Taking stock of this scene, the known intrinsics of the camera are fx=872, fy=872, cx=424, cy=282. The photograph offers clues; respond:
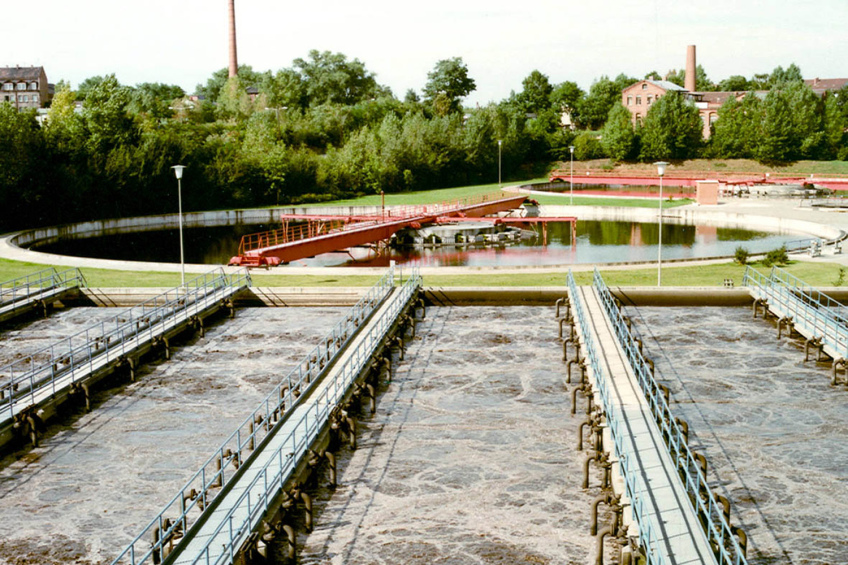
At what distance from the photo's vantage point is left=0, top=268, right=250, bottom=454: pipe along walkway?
21.7 m

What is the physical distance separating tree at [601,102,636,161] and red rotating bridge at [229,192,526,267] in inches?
1759

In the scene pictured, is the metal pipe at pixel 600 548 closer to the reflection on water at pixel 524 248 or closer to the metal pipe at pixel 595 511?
the metal pipe at pixel 595 511

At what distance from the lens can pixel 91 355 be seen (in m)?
26.3


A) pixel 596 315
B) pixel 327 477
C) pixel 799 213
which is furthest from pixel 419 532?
pixel 799 213

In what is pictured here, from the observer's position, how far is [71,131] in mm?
73125

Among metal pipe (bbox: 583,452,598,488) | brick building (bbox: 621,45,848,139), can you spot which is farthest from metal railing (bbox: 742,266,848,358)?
brick building (bbox: 621,45,848,139)

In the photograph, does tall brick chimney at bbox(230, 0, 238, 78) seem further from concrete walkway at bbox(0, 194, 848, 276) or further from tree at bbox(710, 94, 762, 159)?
tree at bbox(710, 94, 762, 159)

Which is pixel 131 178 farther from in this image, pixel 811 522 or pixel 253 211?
pixel 811 522

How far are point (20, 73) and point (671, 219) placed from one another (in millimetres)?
122111

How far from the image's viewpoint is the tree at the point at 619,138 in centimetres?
12050

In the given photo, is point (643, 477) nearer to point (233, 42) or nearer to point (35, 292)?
point (35, 292)

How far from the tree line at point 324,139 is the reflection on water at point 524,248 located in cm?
851

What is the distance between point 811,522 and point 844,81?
19778cm

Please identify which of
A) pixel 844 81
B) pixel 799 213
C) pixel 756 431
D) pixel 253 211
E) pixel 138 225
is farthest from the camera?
pixel 844 81
